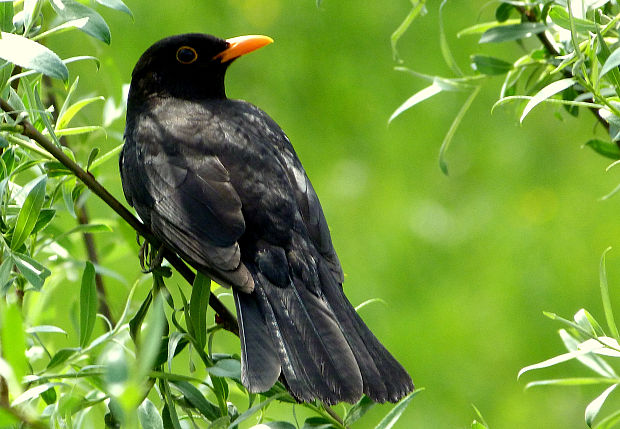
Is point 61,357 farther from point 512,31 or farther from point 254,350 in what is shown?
point 512,31

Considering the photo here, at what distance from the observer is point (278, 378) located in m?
2.36

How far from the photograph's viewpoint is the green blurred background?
5.83 m

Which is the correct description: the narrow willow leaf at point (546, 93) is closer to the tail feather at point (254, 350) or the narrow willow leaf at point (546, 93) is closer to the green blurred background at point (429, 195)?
the tail feather at point (254, 350)

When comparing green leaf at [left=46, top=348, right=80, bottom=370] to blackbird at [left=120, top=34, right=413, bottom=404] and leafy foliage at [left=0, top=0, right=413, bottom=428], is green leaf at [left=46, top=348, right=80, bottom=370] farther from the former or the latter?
blackbird at [left=120, top=34, right=413, bottom=404]

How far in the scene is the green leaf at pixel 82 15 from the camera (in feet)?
6.98

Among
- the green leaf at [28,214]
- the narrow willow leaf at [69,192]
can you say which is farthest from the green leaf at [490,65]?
the green leaf at [28,214]

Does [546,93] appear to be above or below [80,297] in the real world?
above

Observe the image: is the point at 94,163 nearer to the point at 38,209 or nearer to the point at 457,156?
the point at 38,209

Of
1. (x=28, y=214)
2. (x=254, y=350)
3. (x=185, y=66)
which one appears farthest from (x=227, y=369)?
(x=185, y=66)

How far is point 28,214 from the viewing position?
2.12 m

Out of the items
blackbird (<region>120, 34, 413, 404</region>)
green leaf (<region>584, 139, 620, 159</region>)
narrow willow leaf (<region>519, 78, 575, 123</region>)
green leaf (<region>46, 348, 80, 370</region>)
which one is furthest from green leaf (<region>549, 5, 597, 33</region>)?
green leaf (<region>46, 348, 80, 370</region>)

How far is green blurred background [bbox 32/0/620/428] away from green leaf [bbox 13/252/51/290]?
3.41 m

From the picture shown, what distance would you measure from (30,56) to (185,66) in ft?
6.88

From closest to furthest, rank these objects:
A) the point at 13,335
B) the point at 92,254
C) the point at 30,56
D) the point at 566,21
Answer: the point at 13,335 → the point at 30,56 → the point at 566,21 → the point at 92,254
